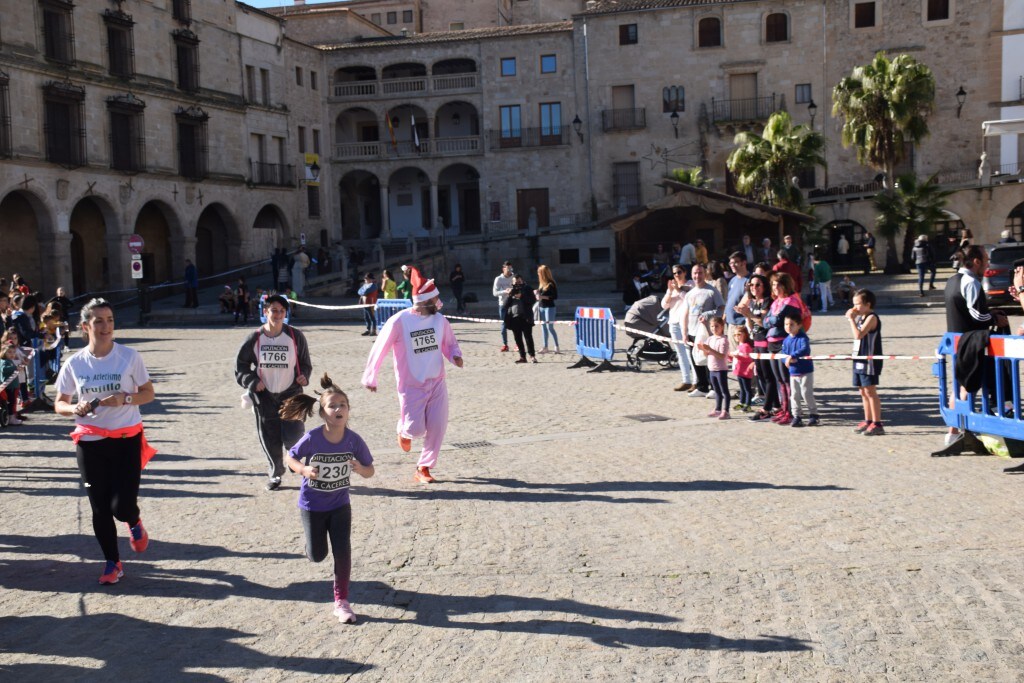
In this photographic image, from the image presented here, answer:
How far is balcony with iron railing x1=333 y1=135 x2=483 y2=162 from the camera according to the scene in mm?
52594

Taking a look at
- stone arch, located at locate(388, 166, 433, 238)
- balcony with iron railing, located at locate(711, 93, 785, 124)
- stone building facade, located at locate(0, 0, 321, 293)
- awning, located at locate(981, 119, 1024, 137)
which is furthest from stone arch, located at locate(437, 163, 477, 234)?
awning, located at locate(981, 119, 1024, 137)

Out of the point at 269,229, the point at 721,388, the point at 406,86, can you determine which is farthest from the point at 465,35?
the point at 721,388

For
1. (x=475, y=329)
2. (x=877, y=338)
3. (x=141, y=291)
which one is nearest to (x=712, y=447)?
(x=877, y=338)

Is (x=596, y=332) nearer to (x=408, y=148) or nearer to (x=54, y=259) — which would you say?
(x=54, y=259)

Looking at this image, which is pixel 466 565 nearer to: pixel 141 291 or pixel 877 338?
pixel 877 338

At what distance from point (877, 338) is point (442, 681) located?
7325 mm

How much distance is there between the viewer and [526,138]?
51562 millimetres

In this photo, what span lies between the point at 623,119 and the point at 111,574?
148 feet

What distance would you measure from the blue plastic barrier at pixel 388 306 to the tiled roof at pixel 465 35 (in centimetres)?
2795

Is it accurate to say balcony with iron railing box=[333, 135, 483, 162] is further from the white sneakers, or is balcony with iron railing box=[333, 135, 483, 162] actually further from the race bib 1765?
the white sneakers

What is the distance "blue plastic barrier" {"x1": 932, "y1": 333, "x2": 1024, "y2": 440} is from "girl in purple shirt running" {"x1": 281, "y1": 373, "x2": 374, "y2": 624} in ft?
19.1

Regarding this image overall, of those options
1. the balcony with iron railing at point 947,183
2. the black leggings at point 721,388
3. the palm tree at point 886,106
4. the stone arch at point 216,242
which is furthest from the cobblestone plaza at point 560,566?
the stone arch at point 216,242

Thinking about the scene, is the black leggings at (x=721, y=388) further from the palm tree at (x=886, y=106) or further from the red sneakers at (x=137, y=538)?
the palm tree at (x=886, y=106)

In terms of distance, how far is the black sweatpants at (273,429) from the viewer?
918 centimetres
